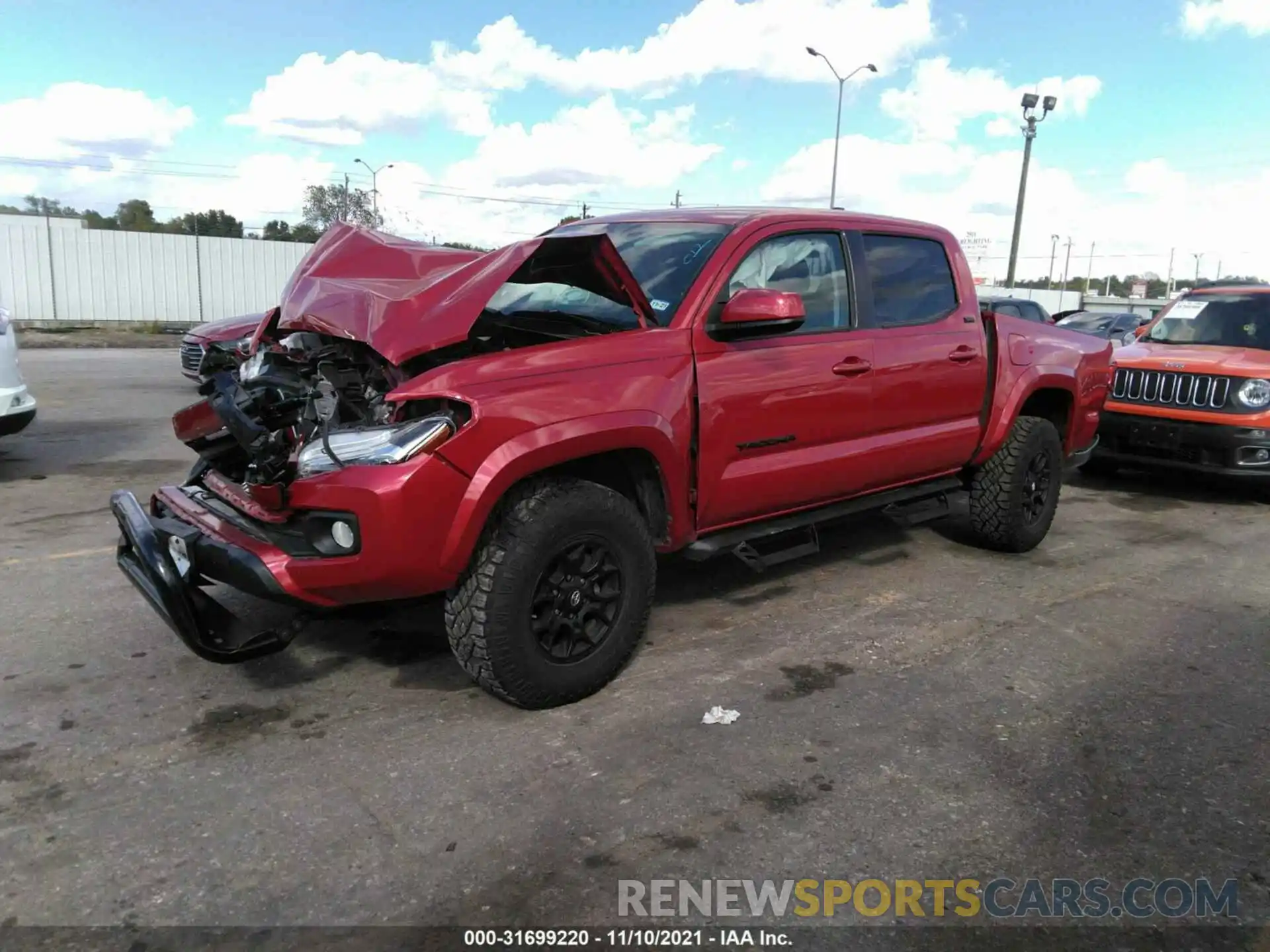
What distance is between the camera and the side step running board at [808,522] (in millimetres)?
4020

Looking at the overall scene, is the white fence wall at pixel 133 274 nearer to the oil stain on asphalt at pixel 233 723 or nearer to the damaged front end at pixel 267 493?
the damaged front end at pixel 267 493

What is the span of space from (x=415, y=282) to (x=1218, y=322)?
7.66m

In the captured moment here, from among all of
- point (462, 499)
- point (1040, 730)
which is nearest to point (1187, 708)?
point (1040, 730)

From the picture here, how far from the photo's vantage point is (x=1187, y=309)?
28.3ft

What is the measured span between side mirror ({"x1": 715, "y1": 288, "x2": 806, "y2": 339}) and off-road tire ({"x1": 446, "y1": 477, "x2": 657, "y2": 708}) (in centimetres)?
84

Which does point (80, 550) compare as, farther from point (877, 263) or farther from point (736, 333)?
point (877, 263)

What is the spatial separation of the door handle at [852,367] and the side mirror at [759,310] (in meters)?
0.56

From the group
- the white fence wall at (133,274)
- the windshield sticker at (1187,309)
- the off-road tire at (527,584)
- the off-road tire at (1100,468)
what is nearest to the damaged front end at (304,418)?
the off-road tire at (527,584)

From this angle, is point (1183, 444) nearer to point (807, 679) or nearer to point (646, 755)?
point (807, 679)

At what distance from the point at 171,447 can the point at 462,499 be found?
6463 mm

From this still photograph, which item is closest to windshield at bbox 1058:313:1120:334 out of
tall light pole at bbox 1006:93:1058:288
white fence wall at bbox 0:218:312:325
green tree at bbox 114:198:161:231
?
tall light pole at bbox 1006:93:1058:288

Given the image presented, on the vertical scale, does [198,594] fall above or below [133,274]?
below

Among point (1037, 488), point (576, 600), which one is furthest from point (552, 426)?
point (1037, 488)

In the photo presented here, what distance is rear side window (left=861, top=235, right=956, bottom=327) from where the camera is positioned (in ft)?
15.3
